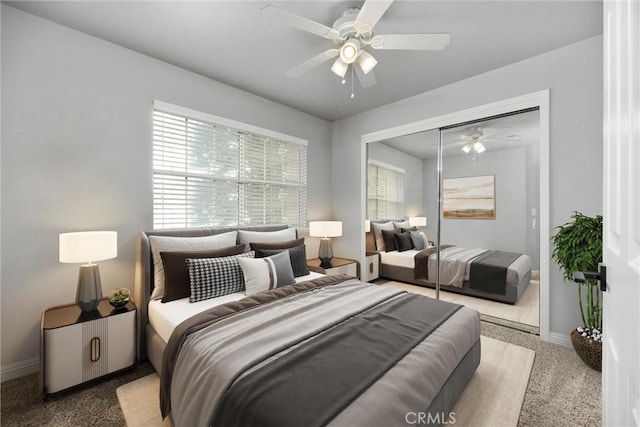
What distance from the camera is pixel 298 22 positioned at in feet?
5.46

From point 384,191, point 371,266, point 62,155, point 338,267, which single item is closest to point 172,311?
point 62,155

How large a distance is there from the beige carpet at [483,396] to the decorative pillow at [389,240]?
1834 millimetres

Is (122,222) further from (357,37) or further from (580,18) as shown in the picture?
(580,18)

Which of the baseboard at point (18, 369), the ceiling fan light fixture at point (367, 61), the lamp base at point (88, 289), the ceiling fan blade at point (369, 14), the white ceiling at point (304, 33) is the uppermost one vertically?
the white ceiling at point (304, 33)

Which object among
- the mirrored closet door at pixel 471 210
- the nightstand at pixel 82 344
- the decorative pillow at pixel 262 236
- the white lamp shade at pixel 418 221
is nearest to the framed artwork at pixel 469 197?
the mirrored closet door at pixel 471 210

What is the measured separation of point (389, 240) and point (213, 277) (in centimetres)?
261

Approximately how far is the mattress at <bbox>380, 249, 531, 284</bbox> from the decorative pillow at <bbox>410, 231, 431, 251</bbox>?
0.09m

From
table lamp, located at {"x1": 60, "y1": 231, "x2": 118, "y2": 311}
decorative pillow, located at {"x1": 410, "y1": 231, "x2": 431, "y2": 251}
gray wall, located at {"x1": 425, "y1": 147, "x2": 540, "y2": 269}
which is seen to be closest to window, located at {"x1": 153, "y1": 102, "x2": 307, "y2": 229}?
table lamp, located at {"x1": 60, "y1": 231, "x2": 118, "y2": 311}

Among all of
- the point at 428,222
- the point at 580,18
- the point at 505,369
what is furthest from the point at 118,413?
the point at 580,18

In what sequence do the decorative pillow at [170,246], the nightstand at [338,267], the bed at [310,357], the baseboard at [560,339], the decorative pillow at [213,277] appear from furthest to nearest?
the nightstand at [338,267]
the baseboard at [560,339]
the decorative pillow at [170,246]
the decorative pillow at [213,277]
the bed at [310,357]

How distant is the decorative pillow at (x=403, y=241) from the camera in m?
3.71

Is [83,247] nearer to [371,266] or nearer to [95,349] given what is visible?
[95,349]

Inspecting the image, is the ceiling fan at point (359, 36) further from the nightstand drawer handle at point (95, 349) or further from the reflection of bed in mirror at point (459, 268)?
the nightstand drawer handle at point (95, 349)

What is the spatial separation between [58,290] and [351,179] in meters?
3.53
